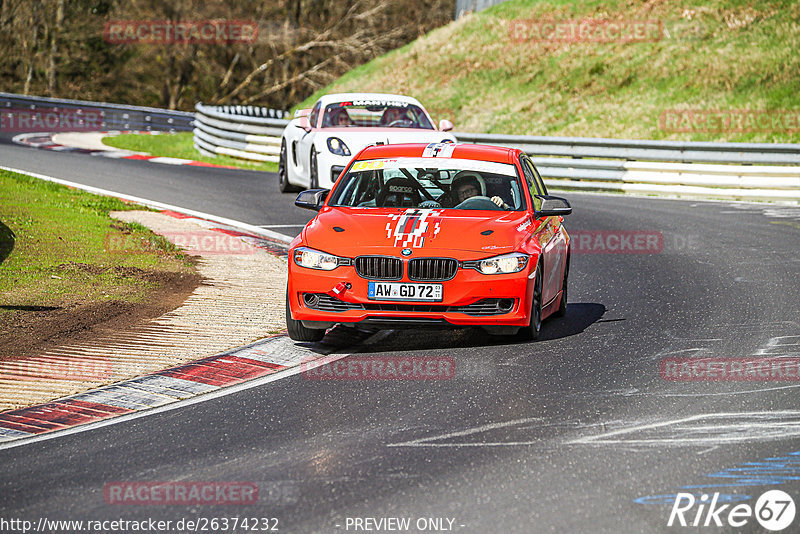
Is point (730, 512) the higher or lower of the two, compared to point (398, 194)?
lower

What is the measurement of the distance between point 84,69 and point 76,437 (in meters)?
52.0

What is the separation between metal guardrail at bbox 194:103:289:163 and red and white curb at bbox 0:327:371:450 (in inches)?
670

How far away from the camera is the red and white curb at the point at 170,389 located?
700 centimetres

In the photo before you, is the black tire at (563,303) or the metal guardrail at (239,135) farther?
the metal guardrail at (239,135)

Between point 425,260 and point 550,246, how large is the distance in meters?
1.48

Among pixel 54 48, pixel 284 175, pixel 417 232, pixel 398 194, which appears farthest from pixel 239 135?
pixel 54 48

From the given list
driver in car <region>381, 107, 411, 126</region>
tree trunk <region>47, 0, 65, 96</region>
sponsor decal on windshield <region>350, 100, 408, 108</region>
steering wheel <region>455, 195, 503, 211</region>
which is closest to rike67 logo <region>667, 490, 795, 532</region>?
steering wheel <region>455, 195, 503, 211</region>

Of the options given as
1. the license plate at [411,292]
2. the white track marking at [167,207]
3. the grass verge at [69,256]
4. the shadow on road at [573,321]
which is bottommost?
the white track marking at [167,207]

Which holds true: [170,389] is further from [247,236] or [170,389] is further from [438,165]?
[247,236]

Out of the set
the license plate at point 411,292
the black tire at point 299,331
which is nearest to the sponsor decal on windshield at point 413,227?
the license plate at point 411,292

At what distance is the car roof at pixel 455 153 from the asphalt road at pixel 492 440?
154cm

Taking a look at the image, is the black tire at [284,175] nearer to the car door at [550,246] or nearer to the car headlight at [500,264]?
the car door at [550,246]

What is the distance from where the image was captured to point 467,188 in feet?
32.8

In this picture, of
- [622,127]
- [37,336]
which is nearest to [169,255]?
[37,336]
